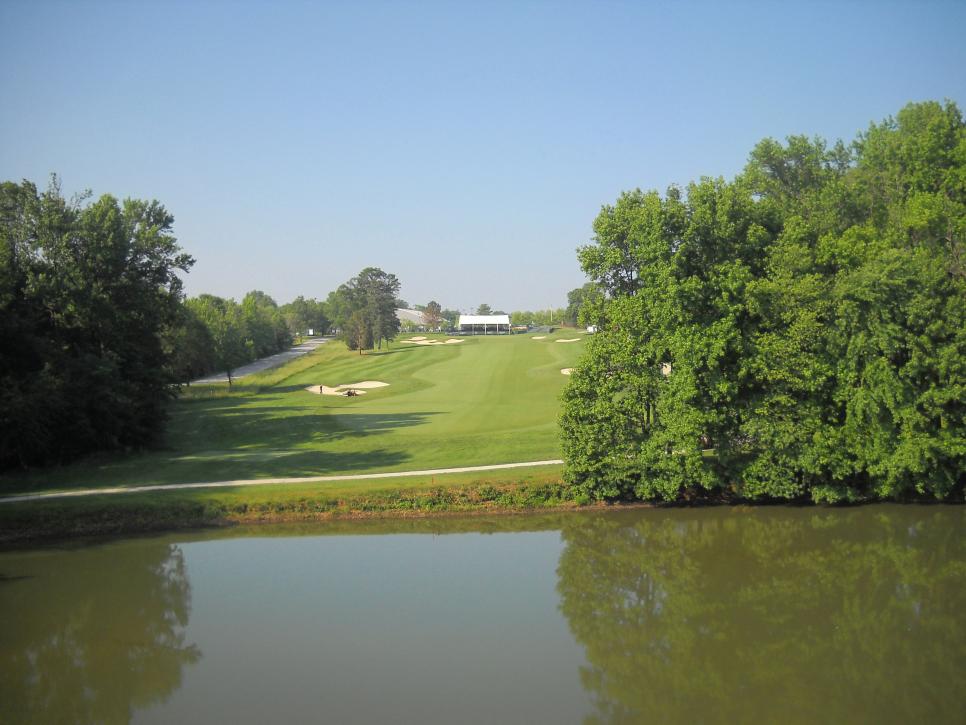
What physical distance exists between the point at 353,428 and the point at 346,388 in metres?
17.8

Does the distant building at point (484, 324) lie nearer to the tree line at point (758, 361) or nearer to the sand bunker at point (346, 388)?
the sand bunker at point (346, 388)

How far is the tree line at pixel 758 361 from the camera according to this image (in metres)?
25.4

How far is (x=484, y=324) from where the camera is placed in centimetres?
17725

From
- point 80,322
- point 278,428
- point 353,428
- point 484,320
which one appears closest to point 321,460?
point 353,428

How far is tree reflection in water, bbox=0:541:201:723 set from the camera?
1376cm

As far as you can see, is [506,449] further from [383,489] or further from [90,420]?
[90,420]

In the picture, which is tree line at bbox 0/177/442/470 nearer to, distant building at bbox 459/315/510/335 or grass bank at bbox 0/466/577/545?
grass bank at bbox 0/466/577/545

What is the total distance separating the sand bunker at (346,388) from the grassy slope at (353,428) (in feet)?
3.65

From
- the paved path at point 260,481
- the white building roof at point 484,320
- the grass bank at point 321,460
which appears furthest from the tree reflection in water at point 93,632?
the white building roof at point 484,320

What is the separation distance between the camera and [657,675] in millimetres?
14375

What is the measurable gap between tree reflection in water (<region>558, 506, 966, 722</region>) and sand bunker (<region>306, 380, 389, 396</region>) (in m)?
33.3

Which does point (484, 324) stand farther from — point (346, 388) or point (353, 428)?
point (353, 428)

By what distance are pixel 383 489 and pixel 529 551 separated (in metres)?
6.74

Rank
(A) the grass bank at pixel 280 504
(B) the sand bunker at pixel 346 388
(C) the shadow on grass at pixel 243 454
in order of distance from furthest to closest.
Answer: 1. (B) the sand bunker at pixel 346 388
2. (C) the shadow on grass at pixel 243 454
3. (A) the grass bank at pixel 280 504
